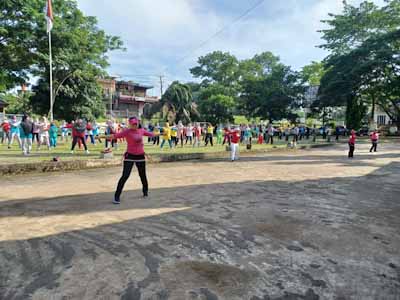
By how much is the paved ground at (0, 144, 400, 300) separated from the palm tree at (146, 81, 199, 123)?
116ft

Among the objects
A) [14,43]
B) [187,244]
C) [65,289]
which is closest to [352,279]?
[187,244]

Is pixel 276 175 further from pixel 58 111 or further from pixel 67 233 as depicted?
pixel 58 111

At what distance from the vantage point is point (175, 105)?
43.1m

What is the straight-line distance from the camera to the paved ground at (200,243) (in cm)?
301

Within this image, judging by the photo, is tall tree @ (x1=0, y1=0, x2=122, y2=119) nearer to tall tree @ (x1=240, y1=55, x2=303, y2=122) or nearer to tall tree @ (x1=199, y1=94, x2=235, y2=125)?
tall tree @ (x1=199, y1=94, x2=235, y2=125)

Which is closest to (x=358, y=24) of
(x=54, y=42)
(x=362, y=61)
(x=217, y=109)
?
(x=362, y=61)

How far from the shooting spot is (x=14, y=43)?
817 inches

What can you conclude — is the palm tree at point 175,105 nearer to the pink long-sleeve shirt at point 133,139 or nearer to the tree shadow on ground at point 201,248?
the pink long-sleeve shirt at point 133,139

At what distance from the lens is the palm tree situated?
42.7 metres

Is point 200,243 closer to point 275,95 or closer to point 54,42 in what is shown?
point 54,42

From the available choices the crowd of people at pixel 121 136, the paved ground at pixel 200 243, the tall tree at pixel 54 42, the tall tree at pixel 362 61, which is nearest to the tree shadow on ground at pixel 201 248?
the paved ground at pixel 200 243

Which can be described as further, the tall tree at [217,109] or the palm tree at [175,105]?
the tall tree at [217,109]

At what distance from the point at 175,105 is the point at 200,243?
39845 mm

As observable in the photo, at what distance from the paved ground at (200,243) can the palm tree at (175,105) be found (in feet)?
116
